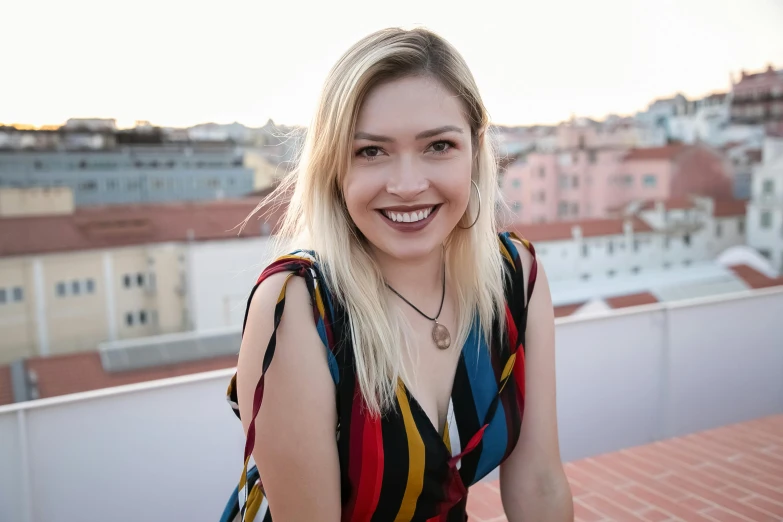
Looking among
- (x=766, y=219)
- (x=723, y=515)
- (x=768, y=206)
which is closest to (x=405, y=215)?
(x=723, y=515)

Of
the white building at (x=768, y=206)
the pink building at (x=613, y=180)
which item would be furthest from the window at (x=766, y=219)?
the pink building at (x=613, y=180)

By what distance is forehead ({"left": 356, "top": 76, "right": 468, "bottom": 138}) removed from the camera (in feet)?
2.93

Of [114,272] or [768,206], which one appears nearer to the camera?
[114,272]

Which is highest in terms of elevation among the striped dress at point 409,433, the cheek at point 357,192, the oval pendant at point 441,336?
the cheek at point 357,192

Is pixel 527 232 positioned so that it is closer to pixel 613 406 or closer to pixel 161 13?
pixel 161 13

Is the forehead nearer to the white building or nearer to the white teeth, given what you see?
the white teeth

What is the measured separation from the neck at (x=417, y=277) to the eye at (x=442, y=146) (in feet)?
0.63

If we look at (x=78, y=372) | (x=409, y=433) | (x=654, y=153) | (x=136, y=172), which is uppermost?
(x=654, y=153)

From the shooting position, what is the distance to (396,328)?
1012 millimetres

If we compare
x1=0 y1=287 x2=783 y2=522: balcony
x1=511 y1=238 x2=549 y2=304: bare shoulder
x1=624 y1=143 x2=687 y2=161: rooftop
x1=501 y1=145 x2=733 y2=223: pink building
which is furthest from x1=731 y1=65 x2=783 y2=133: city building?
x1=511 y1=238 x2=549 y2=304: bare shoulder

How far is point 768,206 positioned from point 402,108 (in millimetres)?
15068

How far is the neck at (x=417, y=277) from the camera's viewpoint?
3.48ft

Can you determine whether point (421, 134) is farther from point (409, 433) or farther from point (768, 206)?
point (768, 206)

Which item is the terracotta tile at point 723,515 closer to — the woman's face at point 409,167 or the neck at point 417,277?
the neck at point 417,277
